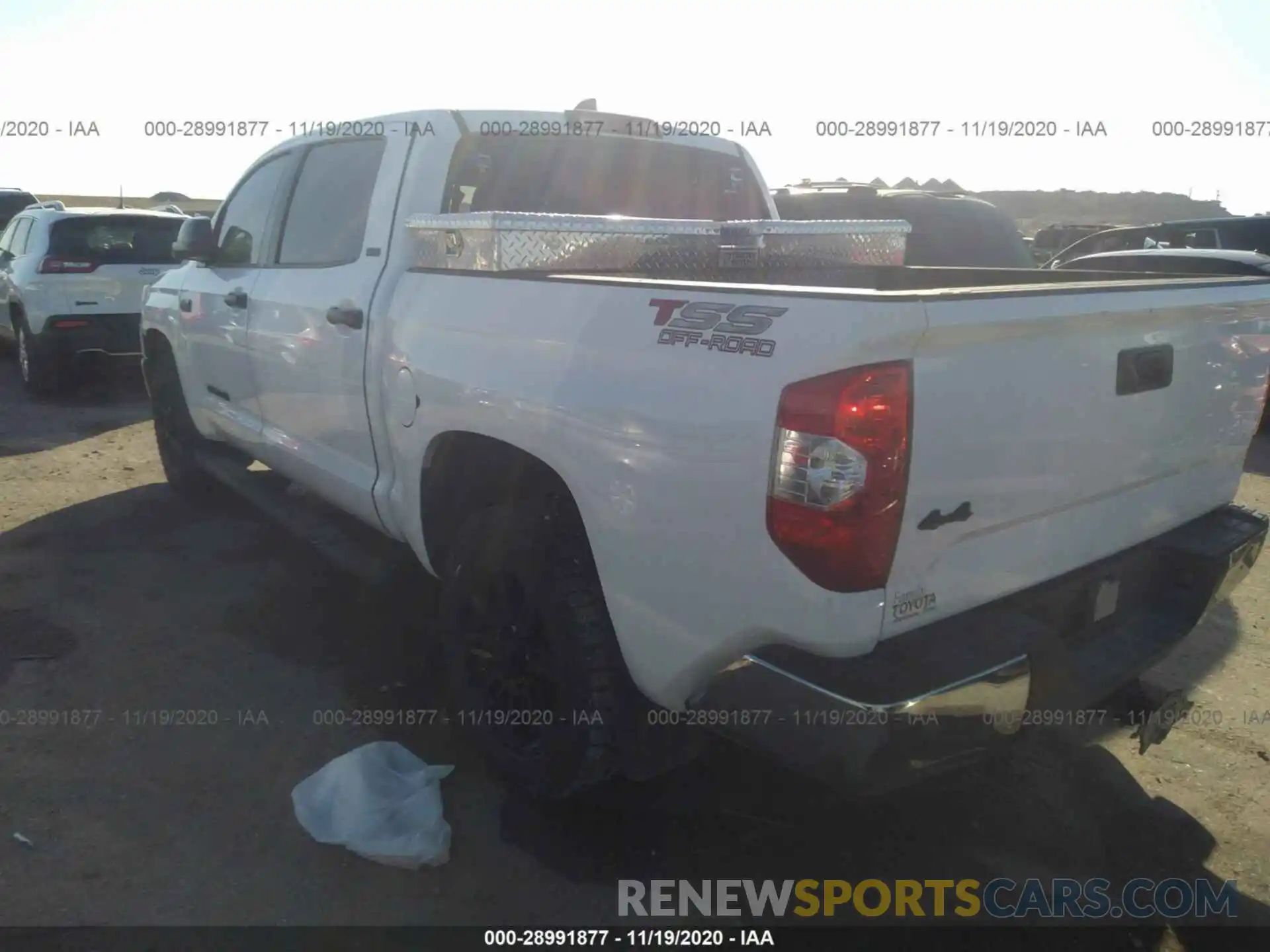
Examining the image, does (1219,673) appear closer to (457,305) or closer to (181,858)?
(457,305)

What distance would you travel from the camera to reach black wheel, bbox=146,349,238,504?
5.88m

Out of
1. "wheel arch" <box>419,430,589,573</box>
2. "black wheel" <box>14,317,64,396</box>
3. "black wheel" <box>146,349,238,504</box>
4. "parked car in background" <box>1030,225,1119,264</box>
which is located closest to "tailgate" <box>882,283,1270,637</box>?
"wheel arch" <box>419,430,589,573</box>

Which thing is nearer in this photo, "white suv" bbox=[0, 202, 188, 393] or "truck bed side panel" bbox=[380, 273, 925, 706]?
"truck bed side panel" bbox=[380, 273, 925, 706]

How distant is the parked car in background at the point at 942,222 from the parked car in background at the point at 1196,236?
9.92ft

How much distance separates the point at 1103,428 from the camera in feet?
8.22

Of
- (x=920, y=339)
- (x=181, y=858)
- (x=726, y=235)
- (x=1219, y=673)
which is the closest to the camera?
(x=920, y=339)

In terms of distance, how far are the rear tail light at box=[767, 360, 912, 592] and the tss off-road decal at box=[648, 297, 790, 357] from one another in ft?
0.49

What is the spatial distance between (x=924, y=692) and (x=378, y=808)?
1.68 m

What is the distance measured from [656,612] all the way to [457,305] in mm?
1185

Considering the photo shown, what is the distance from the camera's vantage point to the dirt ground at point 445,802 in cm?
278

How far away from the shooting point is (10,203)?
16.9 m

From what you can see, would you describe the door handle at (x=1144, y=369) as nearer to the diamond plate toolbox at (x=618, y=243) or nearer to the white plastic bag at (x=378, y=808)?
the diamond plate toolbox at (x=618, y=243)

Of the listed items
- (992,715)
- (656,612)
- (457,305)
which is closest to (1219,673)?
(992,715)

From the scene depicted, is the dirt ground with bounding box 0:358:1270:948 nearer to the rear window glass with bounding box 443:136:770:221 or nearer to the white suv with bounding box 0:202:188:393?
the rear window glass with bounding box 443:136:770:221
